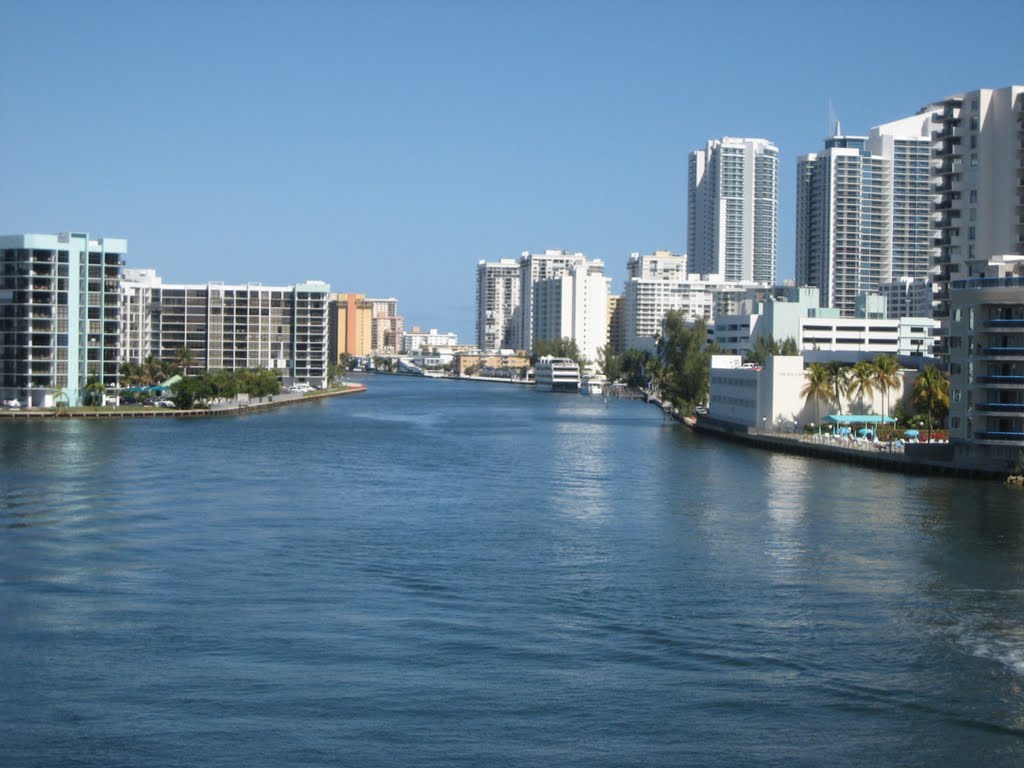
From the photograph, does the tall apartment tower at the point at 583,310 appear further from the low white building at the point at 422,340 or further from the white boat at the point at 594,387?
the low white building at the point at 422,340

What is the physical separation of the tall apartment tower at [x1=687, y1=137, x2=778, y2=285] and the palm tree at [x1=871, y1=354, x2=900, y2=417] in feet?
227

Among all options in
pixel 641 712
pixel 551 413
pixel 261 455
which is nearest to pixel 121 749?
pixel 641 712

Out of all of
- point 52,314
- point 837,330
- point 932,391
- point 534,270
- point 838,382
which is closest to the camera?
point 932,391

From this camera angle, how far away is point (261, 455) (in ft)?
84.5

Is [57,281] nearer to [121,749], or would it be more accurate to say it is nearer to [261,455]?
[261,455]

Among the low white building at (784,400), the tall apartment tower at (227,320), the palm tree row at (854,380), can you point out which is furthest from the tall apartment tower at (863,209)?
the palm tree row at (854,380)

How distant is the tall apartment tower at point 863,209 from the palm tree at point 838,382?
45466 mm

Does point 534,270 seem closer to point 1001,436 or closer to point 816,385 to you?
point 816,385

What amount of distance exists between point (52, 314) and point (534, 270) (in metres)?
70.3

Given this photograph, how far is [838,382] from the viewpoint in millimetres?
29516

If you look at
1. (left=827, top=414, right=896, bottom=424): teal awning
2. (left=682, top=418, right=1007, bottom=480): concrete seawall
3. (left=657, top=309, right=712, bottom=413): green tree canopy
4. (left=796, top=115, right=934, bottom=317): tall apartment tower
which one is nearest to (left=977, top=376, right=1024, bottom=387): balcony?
(left=682, top=418, right=1007, bottom=480): concrete seawall

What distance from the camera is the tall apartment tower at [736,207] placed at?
3905 inches

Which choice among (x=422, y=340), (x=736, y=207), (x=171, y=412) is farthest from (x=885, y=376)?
(x=422, y=340)

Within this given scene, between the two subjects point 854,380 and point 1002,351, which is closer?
point 1002,351
